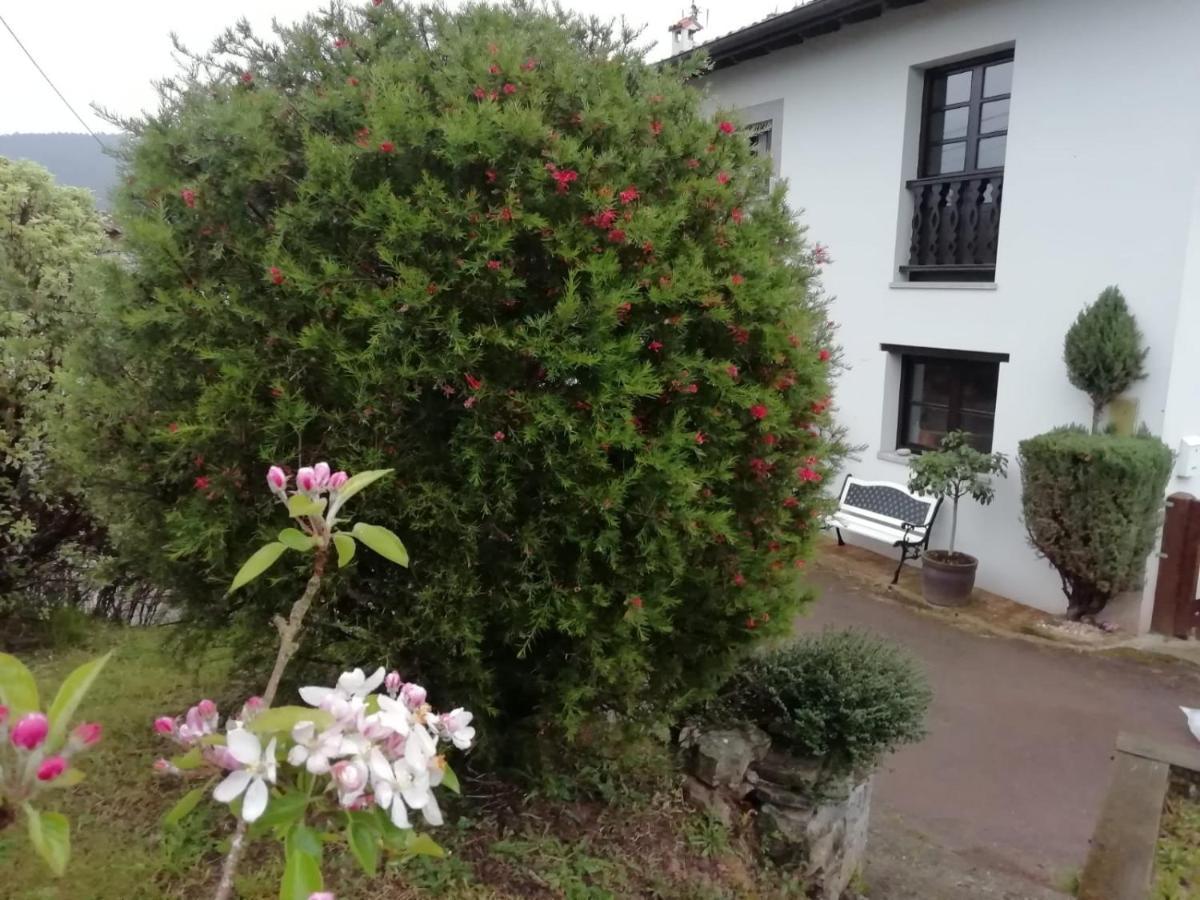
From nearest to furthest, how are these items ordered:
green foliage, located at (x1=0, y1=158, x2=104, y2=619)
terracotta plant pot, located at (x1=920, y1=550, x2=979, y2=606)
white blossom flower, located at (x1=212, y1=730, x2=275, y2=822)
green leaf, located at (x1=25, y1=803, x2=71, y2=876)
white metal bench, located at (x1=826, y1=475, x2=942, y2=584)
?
green leaf, located at (x1=25, y1=803, x2=71, y2=876), white blossom flower, located at (x1=212, y1=730, x2=275, y2=822), green foliage, located at (x1=0, y1=158, x2=104, y2=619), terracotta plant pot, located at (x1=920, y1=550, x2=979, y2=606), white metal bench, located at (x1=826, y1=475, x2=942, y2=584)

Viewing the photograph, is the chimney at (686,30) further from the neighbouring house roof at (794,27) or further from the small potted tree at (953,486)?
the small potted tree at (953,486)

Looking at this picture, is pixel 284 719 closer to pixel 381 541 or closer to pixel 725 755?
pixel 381 541

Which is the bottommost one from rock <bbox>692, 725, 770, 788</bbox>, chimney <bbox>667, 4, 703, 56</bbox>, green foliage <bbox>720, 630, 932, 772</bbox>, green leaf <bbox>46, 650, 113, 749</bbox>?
rock <bbox>692, 725, 770, 788</bbox>

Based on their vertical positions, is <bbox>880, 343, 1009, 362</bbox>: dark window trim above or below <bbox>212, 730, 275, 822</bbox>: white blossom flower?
above

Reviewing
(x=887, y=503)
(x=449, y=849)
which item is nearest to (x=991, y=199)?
(x=887, y=503)

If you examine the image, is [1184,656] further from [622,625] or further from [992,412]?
[622,625]

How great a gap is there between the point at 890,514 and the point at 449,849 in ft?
22.7

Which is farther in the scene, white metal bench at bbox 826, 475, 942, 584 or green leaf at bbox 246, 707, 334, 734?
white metal bench at bbox 826, 475, 942, 584

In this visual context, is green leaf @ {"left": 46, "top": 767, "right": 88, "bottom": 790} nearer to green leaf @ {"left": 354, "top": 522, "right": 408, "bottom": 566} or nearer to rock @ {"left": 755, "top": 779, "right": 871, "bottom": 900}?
green leaf @ {"left": 354, "top": 522, "right": 408, "bottom": 566}

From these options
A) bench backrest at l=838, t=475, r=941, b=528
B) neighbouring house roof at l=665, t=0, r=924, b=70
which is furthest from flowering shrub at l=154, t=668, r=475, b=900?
neighbouring house roof at l=665, t=0, r=924, b=70

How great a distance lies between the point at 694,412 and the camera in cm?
267

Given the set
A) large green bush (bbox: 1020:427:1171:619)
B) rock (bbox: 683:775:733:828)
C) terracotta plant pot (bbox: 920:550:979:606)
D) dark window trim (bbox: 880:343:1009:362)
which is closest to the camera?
rock (bbox: 683:775:733:828)

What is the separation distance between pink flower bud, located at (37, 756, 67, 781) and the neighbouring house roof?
791 centimetres

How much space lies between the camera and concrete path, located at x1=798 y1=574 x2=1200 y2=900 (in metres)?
4.25
